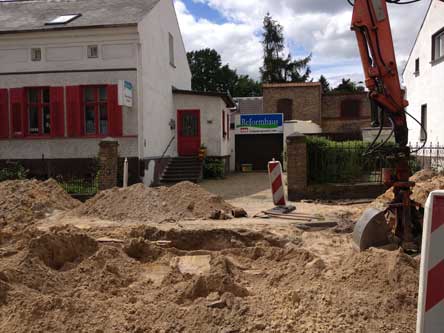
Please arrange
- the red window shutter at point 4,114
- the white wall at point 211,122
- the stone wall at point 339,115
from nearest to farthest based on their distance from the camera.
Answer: the red window shutter at point 4,114
the white wall at point 211,122
the stone wall at point 339,115

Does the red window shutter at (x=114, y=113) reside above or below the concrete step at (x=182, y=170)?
above

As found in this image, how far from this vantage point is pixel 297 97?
35.3 m

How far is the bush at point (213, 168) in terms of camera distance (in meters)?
21.3

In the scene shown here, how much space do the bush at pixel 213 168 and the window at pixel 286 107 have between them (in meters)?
14.9

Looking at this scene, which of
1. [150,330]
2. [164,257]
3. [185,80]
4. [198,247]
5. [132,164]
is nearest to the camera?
[150,330]

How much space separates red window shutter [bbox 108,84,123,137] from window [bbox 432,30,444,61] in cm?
1258

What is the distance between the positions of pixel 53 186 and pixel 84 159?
550 cm

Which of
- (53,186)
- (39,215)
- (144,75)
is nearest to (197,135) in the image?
(144,75)

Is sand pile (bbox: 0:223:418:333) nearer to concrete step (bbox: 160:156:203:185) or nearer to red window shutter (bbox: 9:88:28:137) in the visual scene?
red window shutter (bbox: 9:88:28:137)

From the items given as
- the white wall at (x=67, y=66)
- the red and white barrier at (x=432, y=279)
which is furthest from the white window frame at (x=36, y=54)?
the red and white barrier at (x=432, y=279)

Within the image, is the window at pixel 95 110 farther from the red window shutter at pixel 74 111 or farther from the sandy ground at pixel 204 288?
the sandy ground at pixel 204 288

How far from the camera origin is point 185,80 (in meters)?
26.4

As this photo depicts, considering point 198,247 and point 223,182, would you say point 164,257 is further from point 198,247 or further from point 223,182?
point 223,182

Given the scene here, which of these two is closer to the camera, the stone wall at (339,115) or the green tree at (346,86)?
the stone wall at (339,115)
